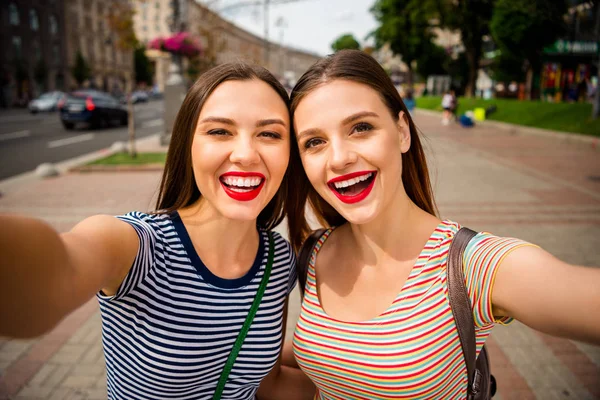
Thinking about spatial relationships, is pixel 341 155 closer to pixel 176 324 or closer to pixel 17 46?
pixel 176 324

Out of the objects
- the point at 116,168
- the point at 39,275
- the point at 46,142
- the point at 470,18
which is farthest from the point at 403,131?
the point at 470,18

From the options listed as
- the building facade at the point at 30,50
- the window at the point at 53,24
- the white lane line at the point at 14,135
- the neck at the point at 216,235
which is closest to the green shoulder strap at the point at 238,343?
the neck at the point at 216,235

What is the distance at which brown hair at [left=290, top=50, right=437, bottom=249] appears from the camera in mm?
1634

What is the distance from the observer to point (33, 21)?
45.7 m

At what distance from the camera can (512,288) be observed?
1249mm

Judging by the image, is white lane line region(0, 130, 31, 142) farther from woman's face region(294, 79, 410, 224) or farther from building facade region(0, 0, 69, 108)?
building facade region(0, 0, 69, 108)

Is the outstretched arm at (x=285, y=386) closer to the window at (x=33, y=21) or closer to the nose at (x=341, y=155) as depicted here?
the nose at (x=341, y=155)

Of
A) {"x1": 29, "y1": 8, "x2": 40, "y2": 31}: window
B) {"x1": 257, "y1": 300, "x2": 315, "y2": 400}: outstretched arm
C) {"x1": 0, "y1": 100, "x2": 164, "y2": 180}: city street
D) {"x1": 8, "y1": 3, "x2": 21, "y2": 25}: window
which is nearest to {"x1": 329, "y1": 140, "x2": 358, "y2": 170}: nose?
{"x1": 257, "y1": 300, "x2": 315, "y2": 400}: outstretched arm

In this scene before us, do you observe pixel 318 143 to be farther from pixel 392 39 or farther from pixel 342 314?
pixel 392 39

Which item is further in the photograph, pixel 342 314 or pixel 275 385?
pixel 275 385

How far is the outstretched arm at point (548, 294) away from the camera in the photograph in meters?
1.08

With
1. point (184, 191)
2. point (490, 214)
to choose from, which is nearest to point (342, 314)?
point (184, 191)

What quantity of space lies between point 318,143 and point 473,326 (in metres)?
0.81

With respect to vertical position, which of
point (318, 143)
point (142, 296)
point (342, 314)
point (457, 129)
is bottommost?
point (457, 129)
